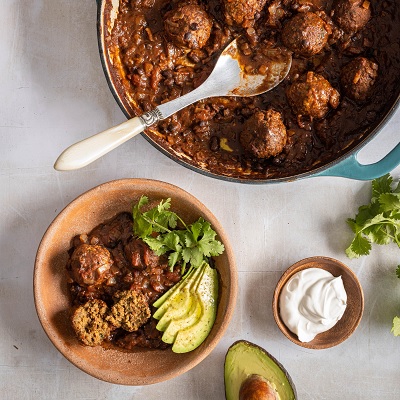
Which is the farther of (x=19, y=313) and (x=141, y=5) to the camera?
(x=19, y=313)

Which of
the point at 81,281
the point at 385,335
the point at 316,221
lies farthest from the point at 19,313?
the point at 385,335

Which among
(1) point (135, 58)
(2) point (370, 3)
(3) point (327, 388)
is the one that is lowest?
(3) point (327, 388)

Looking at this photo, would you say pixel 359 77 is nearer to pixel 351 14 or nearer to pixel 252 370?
pixel 351 14

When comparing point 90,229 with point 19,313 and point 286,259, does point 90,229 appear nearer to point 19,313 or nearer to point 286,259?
point 19,313

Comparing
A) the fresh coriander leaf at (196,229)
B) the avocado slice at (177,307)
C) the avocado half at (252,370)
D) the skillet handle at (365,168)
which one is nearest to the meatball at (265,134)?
the skillet handle at (365,168)

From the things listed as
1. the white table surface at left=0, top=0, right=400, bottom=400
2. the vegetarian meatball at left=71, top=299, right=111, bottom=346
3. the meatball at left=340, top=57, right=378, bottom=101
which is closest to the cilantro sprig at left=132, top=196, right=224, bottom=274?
the white table surface at left=0, top=0, right=400, bottom=400

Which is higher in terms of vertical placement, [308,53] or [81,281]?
[308,53]

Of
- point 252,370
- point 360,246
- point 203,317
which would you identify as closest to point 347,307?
point 360,246

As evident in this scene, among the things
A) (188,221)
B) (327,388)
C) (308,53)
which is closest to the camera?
(308,53)
